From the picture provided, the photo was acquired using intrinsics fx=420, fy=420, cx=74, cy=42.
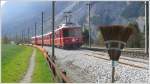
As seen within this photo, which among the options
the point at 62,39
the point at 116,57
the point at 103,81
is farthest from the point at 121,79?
the point at 62,39

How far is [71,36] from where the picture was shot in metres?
42.5

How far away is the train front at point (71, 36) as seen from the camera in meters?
41.8

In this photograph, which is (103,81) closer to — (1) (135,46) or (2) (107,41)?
(2) (107,41)

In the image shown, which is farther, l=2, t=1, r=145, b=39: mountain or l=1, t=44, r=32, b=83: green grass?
l=2, t=1, r=145, b=39: mountain

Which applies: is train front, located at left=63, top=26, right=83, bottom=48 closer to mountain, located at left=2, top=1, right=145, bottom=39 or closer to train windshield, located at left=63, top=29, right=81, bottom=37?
train windshield, located at left=63, top=29, right=81, bottom=37

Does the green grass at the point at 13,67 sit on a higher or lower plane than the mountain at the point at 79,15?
lower

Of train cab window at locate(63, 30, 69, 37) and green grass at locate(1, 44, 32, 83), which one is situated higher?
train cab window at locate(63, 30, 69, 37)

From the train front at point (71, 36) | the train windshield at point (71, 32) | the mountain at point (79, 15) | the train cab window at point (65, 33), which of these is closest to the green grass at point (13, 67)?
the train front at point (71, 36)

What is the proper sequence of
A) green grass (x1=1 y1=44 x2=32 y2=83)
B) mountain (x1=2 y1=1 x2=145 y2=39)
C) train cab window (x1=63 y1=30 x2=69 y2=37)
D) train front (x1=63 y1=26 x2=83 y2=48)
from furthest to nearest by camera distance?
mountain (x1=2 y1=1 x2=145 y2=39) < train cab window (x1=63 y1=30 x2=69 y2=37) < train front (x1=63 y1=26 x2=83 y2=48) < green grass (x1=1 y1=44 x2=32 y2=83)

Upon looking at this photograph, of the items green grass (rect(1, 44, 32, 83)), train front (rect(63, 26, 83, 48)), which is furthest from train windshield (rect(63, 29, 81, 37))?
green grass (rect(1, 44, 32, 83))

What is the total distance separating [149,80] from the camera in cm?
1605

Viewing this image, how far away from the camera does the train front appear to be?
137 ft

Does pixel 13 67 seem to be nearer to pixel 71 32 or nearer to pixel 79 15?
pixel 71 32

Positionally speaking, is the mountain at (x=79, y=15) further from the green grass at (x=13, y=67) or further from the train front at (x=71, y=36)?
the green grass at (x=13, y=67)
